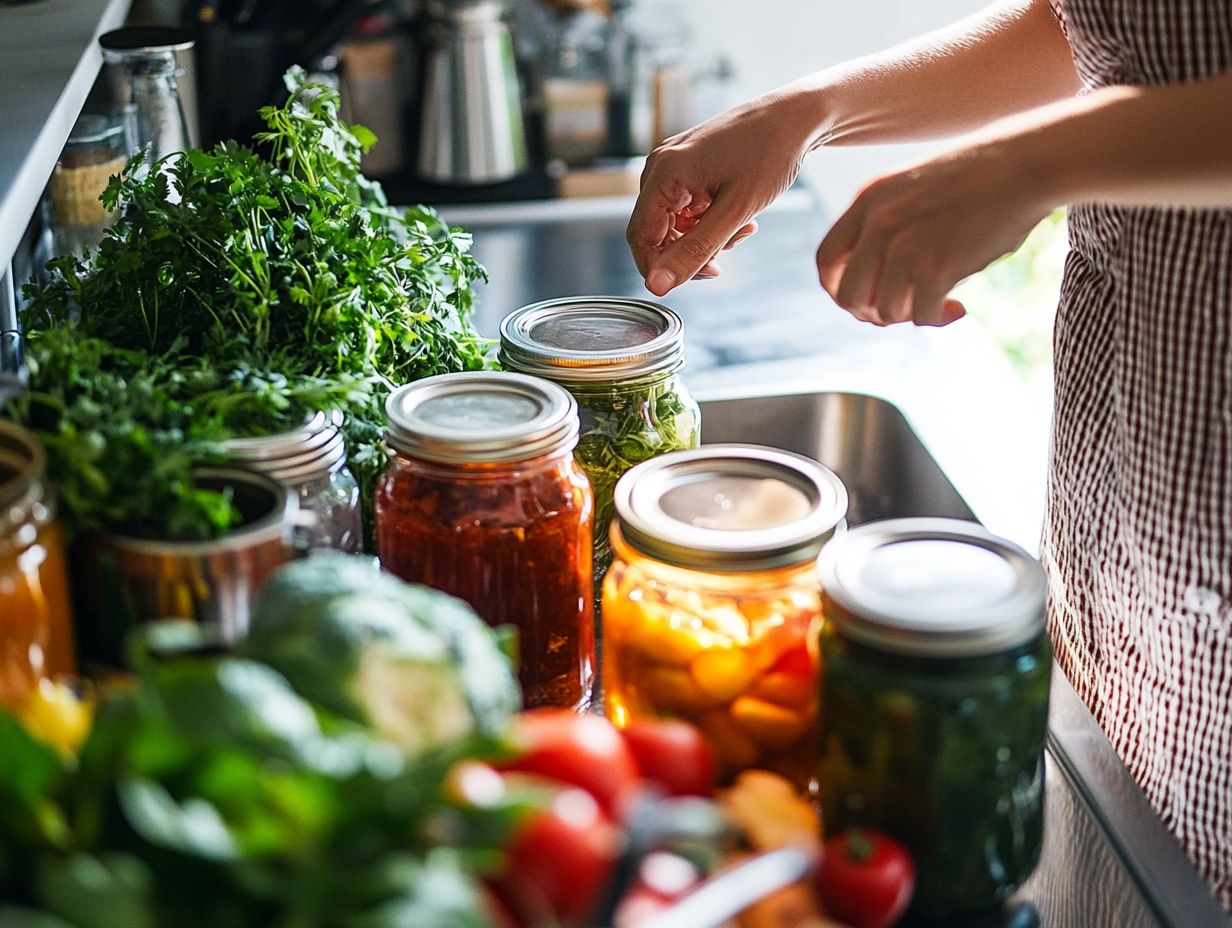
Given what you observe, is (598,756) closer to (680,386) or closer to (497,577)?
(497,577)

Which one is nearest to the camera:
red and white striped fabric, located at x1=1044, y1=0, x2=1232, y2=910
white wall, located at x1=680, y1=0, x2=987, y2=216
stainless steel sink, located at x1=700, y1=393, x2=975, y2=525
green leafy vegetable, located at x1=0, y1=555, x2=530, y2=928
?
green leafy vegetable, located at x1=0, y1=555, x2=530, y2=928

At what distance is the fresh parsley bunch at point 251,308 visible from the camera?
77 cm

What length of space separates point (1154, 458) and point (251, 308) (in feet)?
1.90

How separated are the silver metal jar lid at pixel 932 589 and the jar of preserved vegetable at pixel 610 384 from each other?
0.25m

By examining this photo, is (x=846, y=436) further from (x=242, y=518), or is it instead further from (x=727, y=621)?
(x=242, y=518)

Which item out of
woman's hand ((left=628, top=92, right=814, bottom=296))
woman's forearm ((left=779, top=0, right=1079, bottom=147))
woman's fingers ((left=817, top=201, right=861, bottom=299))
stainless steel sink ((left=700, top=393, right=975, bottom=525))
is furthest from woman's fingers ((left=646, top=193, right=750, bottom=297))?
stainless steel sink ((left=700, top=393, right=975, bottom=525))

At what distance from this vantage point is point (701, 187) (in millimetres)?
1040

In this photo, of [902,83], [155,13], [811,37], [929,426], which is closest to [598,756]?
[902,83]

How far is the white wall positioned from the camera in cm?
290

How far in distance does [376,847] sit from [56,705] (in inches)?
7.6

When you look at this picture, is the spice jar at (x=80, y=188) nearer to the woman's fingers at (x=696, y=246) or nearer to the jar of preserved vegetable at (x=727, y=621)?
the woman's fingers at (x=696, y=246)

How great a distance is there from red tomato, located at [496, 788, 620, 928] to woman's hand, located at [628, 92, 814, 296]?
0.54 m

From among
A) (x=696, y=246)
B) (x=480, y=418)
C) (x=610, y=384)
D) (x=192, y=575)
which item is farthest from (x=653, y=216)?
(x=192, y=575)

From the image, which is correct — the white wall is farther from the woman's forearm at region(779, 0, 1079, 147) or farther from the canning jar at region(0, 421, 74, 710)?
the canning jar at region(0, 421, 74, 710)
